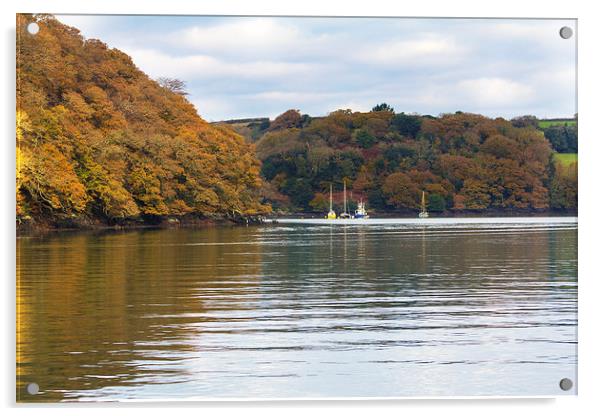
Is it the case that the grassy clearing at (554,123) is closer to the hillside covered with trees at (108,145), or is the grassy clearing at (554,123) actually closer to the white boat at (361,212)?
the white boat at (361,212)

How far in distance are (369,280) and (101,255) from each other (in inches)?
210

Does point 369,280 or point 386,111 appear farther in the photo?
point 369,280

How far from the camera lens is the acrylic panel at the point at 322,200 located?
812 centimetres

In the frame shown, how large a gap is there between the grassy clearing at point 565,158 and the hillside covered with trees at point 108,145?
3695mm

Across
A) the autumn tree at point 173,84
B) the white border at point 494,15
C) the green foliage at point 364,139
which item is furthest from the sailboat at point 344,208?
the white border at point 494,15

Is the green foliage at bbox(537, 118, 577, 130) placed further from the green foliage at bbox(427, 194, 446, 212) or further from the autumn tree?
the autumn tree

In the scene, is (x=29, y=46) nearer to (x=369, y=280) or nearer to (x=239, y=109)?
(x=239, y=109)

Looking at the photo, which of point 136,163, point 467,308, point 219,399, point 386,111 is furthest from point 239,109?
point 136,163

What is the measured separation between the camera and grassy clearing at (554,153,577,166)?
9.70 meters

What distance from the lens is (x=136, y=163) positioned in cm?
1988

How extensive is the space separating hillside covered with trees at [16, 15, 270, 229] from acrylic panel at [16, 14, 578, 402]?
82mm

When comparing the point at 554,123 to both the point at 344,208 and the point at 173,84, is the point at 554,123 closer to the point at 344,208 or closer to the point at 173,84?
the point at 344,208

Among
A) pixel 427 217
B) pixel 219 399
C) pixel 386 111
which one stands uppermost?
pixel 386 111

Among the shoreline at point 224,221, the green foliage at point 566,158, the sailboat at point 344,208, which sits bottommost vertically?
Answer: the shoreline at point 224,221
